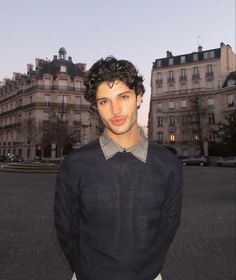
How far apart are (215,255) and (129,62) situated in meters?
4.26

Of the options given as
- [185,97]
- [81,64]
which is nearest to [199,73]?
[185,97]

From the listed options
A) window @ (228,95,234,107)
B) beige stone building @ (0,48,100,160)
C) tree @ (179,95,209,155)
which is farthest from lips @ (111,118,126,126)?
window @ (228,95,234,107)

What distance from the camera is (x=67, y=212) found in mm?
2012

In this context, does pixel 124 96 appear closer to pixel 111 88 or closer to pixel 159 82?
pixel 111 88

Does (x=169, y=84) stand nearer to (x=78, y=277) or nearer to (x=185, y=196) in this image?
(x=185, y=196)

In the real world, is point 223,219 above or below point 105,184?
below

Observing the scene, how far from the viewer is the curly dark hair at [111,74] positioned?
6.64 feet

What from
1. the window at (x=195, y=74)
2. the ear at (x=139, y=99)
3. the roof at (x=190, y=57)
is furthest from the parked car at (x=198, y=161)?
the ear at (x=139, y=99)

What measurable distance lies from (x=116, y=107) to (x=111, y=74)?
0.19 meters

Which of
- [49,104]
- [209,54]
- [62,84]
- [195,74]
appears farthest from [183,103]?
[49,104]

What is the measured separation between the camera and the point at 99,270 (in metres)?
1.86

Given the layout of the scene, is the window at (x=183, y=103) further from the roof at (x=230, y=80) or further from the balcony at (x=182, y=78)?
the roof at (x=230, y=80)

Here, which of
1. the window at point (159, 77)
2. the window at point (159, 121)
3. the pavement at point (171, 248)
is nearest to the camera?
the pavement at point (171, 248)

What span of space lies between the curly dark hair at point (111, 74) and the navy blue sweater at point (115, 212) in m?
0.35
